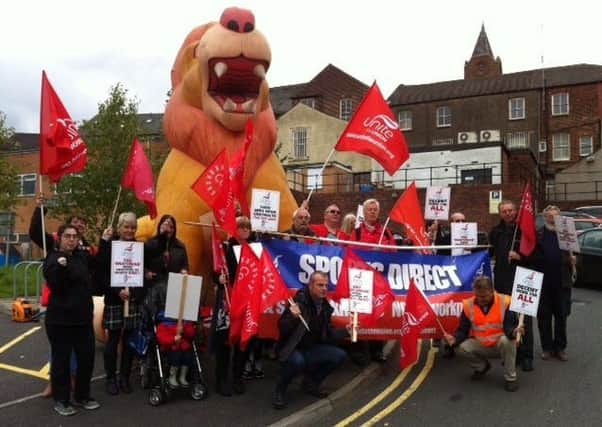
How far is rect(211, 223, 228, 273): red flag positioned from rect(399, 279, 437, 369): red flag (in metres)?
1.89

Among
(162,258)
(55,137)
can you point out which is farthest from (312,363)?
(55,137)

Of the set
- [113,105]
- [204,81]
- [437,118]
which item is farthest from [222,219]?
[437,118]

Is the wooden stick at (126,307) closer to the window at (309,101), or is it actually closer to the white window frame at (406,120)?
the window at (309,101)

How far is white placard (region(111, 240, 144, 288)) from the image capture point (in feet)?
17.1

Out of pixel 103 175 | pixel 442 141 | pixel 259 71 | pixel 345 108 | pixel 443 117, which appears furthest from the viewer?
pixel 443 117

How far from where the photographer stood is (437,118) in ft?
143

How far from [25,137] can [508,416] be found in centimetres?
5273

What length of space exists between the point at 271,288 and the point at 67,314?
175cm

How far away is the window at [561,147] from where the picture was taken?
3969cm

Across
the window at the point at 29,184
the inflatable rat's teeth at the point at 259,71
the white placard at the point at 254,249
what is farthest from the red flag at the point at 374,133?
the window at the point at 29,184

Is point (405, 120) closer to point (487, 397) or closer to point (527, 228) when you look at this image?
point (527, 228)

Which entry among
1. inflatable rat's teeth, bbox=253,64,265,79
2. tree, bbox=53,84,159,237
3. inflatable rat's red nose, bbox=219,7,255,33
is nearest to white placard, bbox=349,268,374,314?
inflatable rat's teeth, bbox=253,64,265,79

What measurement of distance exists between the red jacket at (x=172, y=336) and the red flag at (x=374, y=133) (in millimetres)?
3060

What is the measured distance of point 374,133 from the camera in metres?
7.23
